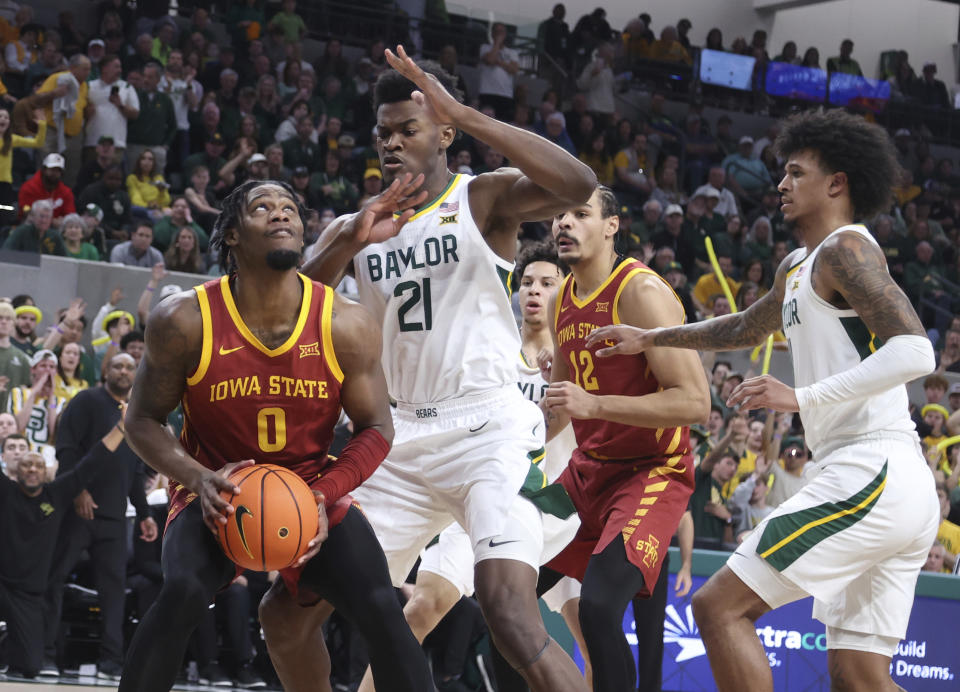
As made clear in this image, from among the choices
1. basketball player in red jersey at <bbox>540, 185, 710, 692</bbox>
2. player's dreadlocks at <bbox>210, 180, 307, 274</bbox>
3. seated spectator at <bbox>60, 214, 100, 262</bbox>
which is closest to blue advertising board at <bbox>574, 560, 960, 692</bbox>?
basketball player in red jersey at <bbox>540, 185, 710, 692</bbox>

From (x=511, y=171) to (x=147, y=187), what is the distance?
9.57m

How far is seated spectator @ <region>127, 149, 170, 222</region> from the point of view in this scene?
1366 cm

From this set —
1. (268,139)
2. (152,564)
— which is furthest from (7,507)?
(268,139)

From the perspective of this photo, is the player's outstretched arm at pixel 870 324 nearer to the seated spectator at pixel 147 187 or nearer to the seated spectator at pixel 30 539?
the seated spectator at pixel 30 539

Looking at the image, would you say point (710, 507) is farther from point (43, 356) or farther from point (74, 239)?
point (74, 239)

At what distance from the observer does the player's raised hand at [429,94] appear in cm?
454

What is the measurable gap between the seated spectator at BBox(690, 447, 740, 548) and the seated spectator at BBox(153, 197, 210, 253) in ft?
18.9

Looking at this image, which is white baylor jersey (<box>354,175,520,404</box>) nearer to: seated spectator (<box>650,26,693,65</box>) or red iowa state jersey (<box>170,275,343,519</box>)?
red iowa state jersey (<box>170,275,343,519</box>)

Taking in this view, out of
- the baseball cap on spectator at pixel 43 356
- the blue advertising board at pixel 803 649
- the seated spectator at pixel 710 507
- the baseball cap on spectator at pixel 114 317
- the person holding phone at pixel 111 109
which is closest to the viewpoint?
the blue advertising board at pixel 803 649

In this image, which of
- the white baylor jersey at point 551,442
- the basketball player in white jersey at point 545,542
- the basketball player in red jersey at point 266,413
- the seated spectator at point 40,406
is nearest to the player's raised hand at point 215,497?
the basketball player in red jersey at point 266,413

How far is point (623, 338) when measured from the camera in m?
5.38

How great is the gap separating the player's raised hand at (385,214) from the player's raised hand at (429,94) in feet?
0.83

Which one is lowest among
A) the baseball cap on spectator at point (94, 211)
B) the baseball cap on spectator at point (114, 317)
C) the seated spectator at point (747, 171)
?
the baseball cap on spectator at point (114, 317)

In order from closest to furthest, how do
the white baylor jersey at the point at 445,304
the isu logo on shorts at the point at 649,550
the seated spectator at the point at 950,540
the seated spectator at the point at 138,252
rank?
1. the white baylor jersey at the point at 445,304
2. the isu logo on shorts at the point at 649,550
3. the seated spectator at the point at 950,540
4. the seated spectator at the point at 138,252
